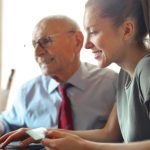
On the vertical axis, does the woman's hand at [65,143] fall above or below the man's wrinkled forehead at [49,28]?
below

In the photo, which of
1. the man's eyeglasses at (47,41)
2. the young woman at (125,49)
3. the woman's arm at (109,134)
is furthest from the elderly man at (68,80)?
the young woman at (125,49)

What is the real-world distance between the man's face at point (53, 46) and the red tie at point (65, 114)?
143mm

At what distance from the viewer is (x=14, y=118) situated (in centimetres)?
173

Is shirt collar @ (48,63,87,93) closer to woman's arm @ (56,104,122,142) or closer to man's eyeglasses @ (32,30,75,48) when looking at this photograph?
man's eyeglasses @ (32,30,75,48)

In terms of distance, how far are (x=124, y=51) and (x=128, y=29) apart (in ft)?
0.25

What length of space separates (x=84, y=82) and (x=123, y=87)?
465 millimetres

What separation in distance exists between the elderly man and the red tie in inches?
0.7

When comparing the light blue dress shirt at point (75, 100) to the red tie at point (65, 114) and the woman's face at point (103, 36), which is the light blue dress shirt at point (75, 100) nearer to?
the red tie at point (65, 114)

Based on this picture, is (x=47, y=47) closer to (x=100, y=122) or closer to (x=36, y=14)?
(x=100, y=122)

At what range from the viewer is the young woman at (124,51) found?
0.96 meters

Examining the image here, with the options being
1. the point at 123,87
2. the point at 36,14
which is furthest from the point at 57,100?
the point at 36,14

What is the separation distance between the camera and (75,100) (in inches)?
62.7

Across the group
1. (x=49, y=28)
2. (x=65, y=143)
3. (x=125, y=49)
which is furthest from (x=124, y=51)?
(x=49, y=28)

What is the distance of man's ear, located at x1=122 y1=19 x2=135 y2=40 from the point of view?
1024mm
